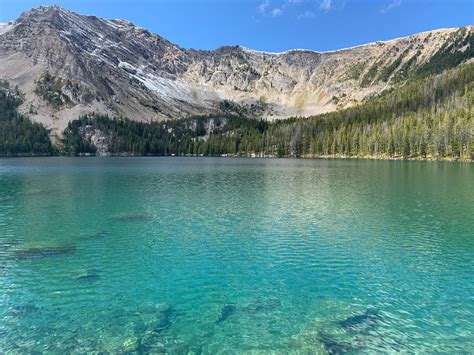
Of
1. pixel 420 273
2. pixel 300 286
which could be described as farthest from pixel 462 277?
pixel 300 286

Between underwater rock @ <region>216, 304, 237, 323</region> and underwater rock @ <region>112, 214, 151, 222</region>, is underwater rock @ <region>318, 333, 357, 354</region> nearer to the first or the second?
underwater rock @ <region>216, 304, 237, 323</region>

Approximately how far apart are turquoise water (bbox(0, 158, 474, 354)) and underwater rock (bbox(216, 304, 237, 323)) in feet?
0.35

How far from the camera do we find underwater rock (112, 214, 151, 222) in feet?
139

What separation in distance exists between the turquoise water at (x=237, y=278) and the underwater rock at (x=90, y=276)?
21 centimetres

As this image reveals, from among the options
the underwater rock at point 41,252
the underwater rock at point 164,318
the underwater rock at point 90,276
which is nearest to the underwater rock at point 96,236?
the underwater rock at point 41,252

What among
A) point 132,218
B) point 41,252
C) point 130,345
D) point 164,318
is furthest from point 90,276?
point 132,218

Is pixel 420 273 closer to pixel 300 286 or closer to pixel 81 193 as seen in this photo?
pixel 300 286

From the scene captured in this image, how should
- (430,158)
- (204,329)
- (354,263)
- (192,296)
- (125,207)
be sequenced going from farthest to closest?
(430,158) → (125,207) → (354,263) → (192,296) → (204,329)

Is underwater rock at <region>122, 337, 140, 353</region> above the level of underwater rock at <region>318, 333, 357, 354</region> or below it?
below

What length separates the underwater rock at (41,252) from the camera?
28831 millimetres

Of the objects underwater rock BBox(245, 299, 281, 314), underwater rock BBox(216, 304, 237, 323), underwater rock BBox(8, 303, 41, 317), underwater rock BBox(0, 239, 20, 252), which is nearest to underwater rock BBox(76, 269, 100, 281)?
underwater rock BBox(8, 303, 41, 317)

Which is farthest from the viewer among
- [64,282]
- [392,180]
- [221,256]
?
[392,180]

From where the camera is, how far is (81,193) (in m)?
63.7

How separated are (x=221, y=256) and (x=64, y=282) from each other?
11381 mm
